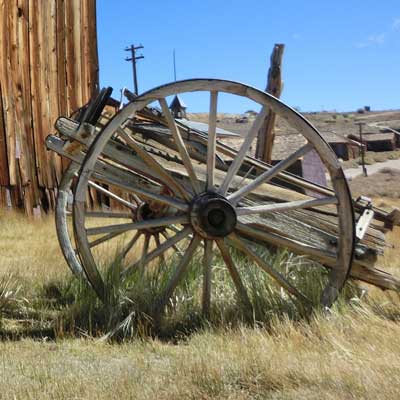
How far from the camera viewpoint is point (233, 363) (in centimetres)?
341

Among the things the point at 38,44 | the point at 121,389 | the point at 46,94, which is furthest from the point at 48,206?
the point at 121,389

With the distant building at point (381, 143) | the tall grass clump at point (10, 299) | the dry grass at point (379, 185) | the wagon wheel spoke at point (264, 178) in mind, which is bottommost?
the dry grass at point (379, 185)

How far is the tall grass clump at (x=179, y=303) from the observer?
14.5 ft

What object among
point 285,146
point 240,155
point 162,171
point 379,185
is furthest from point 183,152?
point 379,185

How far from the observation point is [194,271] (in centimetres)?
509

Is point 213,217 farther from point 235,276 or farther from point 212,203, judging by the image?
point 235,276

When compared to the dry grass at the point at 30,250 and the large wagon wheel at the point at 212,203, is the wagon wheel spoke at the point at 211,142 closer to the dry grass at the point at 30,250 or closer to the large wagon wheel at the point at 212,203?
the large wagon wheel at the point at 212,203

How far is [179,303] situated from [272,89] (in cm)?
578

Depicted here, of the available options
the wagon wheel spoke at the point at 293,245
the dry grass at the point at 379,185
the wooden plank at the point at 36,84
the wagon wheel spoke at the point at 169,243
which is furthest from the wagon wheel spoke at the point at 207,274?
the dry grass at the point at 379,185

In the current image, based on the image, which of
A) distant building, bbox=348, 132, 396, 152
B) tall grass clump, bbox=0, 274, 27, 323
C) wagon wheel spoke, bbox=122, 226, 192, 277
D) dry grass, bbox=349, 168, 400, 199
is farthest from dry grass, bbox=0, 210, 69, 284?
distant building, bbox=348, 132, 396, 152

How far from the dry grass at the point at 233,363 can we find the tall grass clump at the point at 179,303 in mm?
196

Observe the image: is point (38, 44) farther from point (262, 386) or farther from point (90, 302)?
point (262, 386)

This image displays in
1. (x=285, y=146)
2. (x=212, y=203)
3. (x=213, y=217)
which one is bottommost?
(x=213, y=217)

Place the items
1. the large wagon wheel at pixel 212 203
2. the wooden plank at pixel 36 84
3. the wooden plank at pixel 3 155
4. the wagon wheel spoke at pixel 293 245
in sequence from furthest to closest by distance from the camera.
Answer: the wooden plank at pixel 36 84 → the wooden plank at pixel 3 155 → the wagon wheel spoke at pixel 293 245 → the large wagon wheel at pixel 212 203
